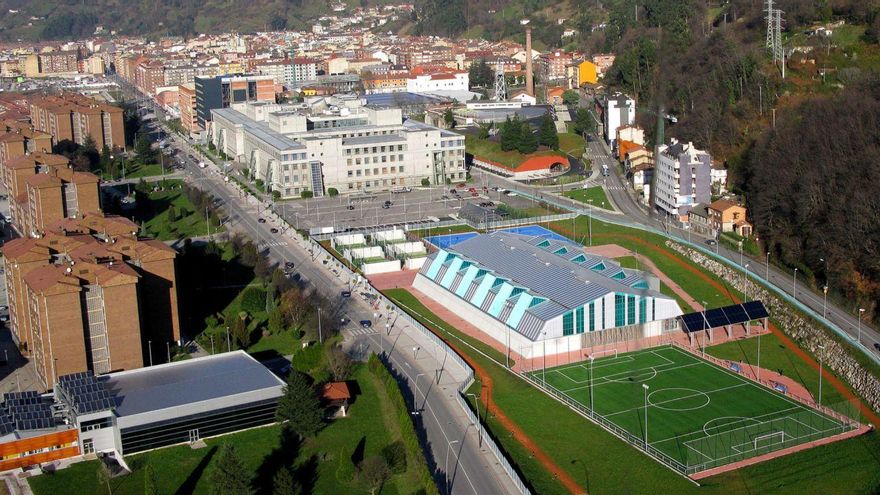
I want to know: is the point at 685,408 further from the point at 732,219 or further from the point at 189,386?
the point at 732,219

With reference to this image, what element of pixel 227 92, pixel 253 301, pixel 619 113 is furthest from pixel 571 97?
pixel 253 301

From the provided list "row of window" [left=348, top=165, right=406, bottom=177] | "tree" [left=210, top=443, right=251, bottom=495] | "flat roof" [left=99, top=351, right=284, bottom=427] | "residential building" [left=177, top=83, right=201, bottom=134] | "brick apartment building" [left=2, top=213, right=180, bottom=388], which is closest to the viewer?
"tree" [left=210, top=443, right=251, bottom=495]

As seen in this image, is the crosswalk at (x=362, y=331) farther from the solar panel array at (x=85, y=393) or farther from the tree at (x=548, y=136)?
the tree at (x=548, y=136)

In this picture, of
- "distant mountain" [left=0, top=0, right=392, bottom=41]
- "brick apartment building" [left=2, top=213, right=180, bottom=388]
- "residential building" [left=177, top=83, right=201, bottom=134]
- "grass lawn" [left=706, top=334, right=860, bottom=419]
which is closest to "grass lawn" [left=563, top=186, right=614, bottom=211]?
"grass lawn" [left=706, top=334, right=860, bottom=419]

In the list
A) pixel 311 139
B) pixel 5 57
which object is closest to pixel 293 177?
pixel 311 139

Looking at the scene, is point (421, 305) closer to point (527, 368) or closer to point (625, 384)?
point (527, 368)

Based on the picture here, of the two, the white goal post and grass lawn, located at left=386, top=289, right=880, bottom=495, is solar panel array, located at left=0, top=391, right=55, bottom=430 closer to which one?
grass lawn, located at left=386, top=289, right=880, bottom=495
